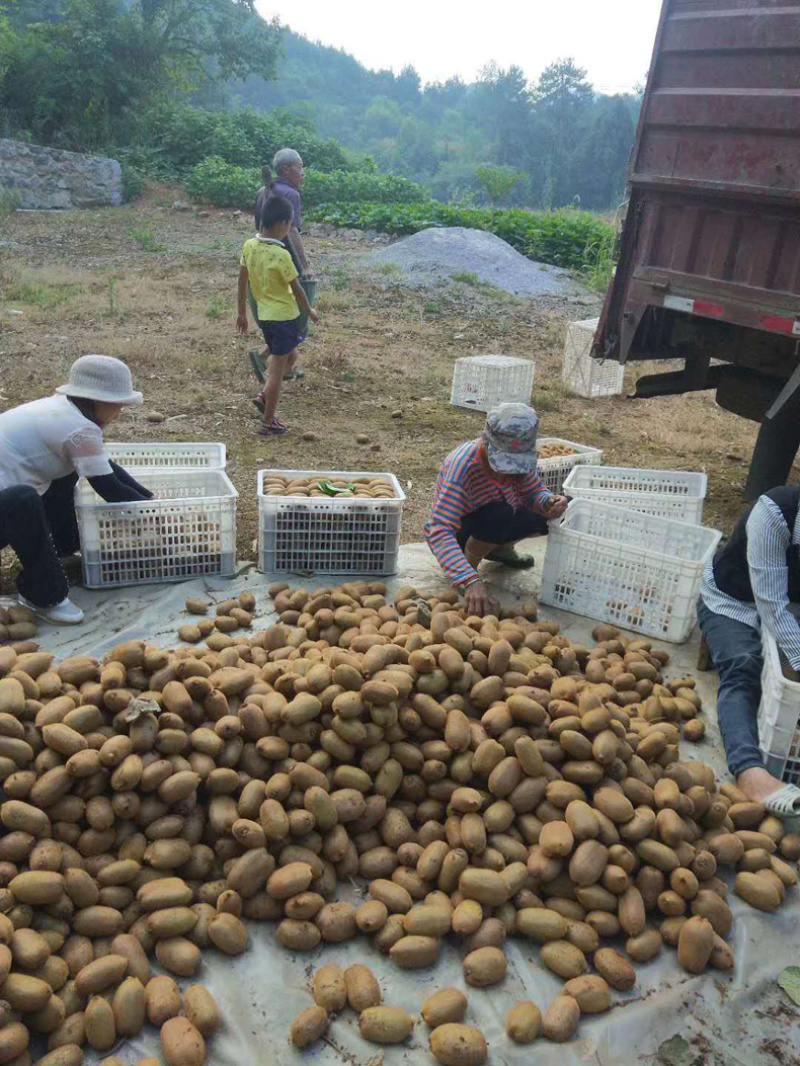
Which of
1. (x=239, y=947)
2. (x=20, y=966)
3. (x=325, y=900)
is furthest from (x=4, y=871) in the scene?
(x=325, y=900)

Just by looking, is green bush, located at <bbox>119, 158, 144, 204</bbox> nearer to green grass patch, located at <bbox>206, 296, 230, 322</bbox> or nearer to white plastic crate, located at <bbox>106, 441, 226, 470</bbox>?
green grass patch, located at <bbox>206, 296, 230, 322</bbox>

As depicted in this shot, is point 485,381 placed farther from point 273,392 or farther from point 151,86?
point 151,86

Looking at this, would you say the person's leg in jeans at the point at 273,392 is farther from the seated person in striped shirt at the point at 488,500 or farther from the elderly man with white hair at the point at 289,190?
the seated person in striped shirt at the point at 488,500

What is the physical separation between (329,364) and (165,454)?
14.1 feet

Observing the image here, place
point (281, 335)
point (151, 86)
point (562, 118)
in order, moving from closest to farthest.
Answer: point (281, 335) → point (151, 86) → point (562, 118)

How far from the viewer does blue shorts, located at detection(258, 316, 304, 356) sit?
21.5 ft

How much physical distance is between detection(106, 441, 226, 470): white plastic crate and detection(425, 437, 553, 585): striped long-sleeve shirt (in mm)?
1363

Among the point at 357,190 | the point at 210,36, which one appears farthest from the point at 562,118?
the point at 357,190

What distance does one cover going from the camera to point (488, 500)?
14.4ft

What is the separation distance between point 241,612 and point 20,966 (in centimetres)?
195

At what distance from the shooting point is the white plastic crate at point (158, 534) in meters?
4.15

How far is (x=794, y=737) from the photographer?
3.10 m

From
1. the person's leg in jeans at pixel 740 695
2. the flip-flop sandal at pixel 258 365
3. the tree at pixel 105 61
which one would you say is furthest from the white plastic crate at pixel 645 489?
the tree at pixel 105 61

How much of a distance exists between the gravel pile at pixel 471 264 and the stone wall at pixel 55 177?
742 centimetres
